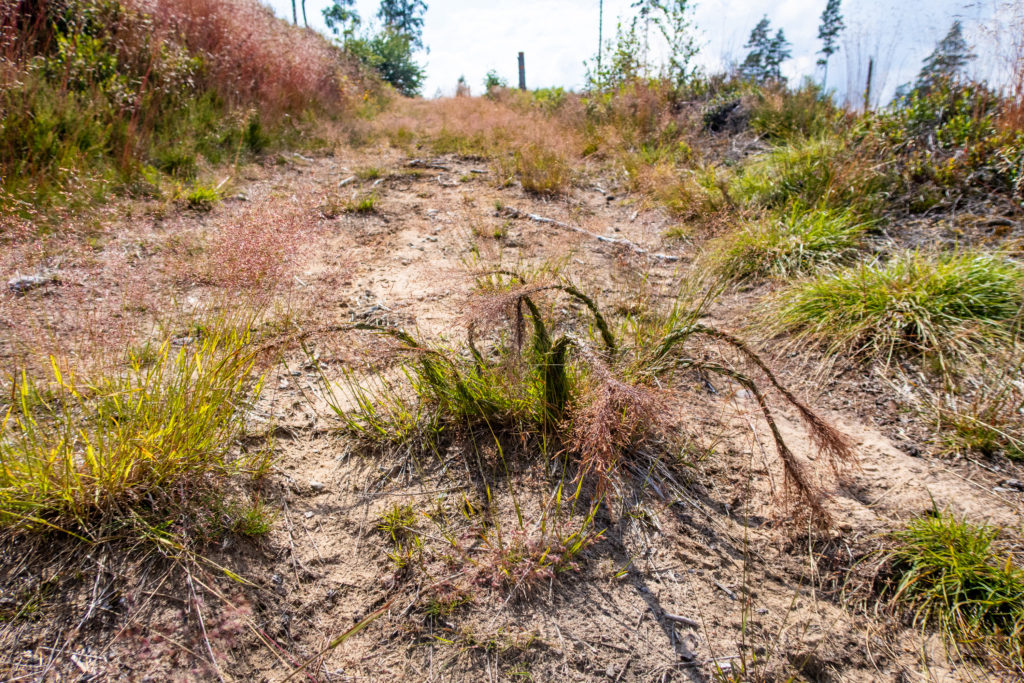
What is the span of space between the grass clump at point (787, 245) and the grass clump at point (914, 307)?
20.5 inches

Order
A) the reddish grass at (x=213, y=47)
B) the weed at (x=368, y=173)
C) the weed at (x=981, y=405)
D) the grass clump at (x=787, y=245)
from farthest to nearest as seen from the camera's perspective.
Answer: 1. the weed at (x=368, y=173)
2. the reddish grass at (x=213, y=47)
3. the grass clump at (x=787, y=245)
4. the weed at (x=981, y=405)

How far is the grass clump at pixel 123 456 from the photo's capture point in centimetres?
153

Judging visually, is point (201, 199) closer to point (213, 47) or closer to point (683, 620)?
point (213, 47)

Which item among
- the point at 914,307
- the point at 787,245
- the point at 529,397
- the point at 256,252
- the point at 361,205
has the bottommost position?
the point at 529,397

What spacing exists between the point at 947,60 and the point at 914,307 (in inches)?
139

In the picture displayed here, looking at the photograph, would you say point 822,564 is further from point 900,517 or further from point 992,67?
point 992,67

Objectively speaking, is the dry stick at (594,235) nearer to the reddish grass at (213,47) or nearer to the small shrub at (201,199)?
the small shrub at (201,199)

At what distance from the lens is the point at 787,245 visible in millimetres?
3826

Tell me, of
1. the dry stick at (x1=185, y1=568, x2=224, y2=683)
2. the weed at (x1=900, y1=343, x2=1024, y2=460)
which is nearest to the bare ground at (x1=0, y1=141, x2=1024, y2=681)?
A: the dry stick at (x1=185, y1=568, x2=224, y2=683)

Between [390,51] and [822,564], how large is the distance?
67.3ft

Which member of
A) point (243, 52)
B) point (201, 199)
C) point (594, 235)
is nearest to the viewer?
point (201, 199)

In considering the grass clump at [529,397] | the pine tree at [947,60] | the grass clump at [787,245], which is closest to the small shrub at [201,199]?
the grass clump at [529,397]

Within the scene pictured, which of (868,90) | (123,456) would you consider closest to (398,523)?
(123,456)

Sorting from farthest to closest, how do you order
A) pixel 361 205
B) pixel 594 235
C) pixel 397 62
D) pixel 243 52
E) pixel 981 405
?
pixel 397 62, pixel 243 52, pixel 361 205, pixel 594 235, pixel 981 405
